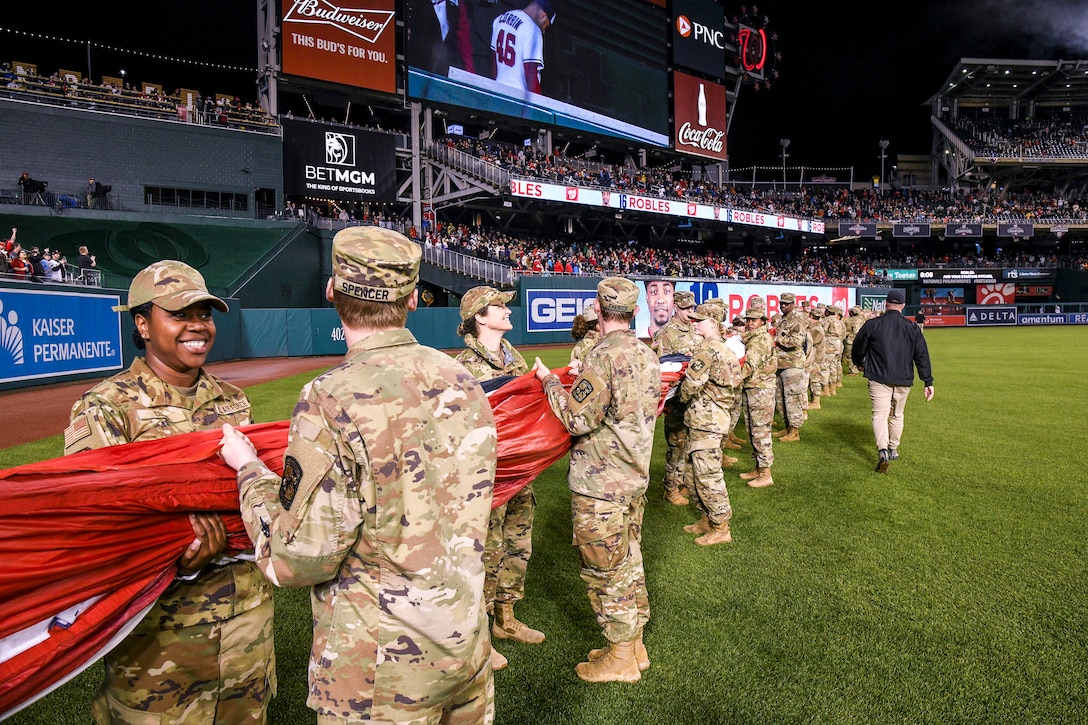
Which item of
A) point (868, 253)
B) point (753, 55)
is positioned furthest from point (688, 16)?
point (868, 253)

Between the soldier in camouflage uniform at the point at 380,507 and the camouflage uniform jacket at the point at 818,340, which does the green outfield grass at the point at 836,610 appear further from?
the camouflage uniform jacket at the point at 818,340

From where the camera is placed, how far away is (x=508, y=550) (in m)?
4.21

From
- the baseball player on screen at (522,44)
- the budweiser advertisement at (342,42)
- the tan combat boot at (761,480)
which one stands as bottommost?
the tan combat boot at (761,480)

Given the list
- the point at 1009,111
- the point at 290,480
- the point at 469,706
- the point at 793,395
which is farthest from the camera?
the point at 1009,111

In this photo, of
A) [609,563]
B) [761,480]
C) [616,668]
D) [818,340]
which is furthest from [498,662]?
[818,340]

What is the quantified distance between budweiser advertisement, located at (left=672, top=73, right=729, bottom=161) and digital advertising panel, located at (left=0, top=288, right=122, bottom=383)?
120 feet

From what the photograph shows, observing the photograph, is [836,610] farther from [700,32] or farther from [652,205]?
[700,32]

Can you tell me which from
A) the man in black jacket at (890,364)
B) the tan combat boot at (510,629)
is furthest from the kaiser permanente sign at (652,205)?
the tan combat boot at (510,629)

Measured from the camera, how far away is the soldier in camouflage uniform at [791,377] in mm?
9758

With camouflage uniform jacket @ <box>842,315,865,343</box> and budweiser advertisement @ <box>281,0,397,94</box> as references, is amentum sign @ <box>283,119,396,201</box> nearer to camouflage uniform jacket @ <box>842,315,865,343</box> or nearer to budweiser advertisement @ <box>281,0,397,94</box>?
budweiser advertisement @ <box>281,0,397,94</box>

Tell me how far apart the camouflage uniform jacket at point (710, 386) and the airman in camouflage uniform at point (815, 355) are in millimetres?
7176

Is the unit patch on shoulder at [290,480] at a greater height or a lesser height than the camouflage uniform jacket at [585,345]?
lesser

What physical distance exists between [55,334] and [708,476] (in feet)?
50.6

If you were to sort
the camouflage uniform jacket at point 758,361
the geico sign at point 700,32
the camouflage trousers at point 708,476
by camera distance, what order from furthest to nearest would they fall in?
the geico sign at point 700,32
the camouflage uniform jacket at point 758,361
the camouflage trousers at point 708,476
